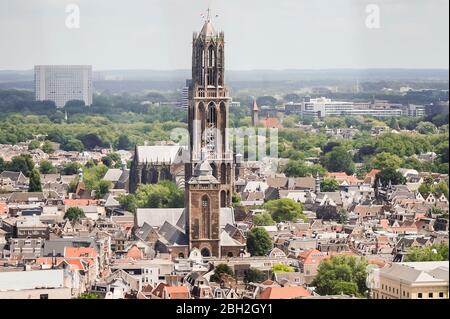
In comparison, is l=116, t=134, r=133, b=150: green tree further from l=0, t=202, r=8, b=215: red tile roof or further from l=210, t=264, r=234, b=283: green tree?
l=210, t=264, r=234, b=283: green tree

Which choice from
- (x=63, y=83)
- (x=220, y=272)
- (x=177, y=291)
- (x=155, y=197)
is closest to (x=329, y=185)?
(x=155, y=197)

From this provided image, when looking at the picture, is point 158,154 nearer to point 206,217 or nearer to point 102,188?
point 102,188

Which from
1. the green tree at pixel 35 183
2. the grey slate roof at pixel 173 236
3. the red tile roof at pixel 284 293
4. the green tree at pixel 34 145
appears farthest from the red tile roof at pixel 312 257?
the green tree at pixel 34 145

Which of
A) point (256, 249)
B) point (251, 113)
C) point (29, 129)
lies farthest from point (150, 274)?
point (29, 129)

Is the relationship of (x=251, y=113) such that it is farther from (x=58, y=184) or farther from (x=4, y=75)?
(x=4, y=75)

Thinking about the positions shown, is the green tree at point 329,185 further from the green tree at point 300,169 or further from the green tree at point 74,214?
the green tree at point 74,214
